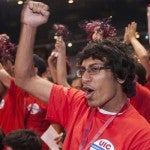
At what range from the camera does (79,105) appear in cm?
258

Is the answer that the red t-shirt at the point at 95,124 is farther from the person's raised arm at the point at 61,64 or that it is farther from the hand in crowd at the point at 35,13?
the person's raised arm at the point at 61,64

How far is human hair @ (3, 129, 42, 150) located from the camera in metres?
3.49

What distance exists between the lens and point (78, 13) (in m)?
14.9

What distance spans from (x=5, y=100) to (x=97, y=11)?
1039 cm

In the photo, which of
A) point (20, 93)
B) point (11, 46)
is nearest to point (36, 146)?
point (20, 93)

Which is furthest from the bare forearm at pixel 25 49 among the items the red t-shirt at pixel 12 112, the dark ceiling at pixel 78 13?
the dark ceiling at pixel 78 13

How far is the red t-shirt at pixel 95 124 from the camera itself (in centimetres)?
231

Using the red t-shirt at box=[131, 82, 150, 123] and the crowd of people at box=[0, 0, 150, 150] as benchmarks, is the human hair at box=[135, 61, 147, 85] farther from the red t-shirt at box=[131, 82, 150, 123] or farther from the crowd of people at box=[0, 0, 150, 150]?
the crowd of people at box=[0, 0, 150, 150]

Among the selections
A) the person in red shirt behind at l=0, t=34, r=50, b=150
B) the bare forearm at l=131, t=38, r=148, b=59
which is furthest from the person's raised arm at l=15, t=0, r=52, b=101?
the bare forearm at l=131, t=38, r=148, b=59

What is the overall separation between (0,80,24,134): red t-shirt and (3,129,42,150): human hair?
0.80m

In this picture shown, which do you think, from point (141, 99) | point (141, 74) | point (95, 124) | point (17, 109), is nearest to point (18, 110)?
point (17, 109)

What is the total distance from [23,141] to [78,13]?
1160 cm

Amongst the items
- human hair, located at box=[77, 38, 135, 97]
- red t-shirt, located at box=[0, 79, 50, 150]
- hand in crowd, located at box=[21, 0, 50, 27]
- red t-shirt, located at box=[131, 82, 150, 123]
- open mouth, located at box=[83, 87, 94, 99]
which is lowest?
red t-shirt, located at box=[0, 79, 50, 150]

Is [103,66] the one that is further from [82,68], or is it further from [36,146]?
[36,146]
